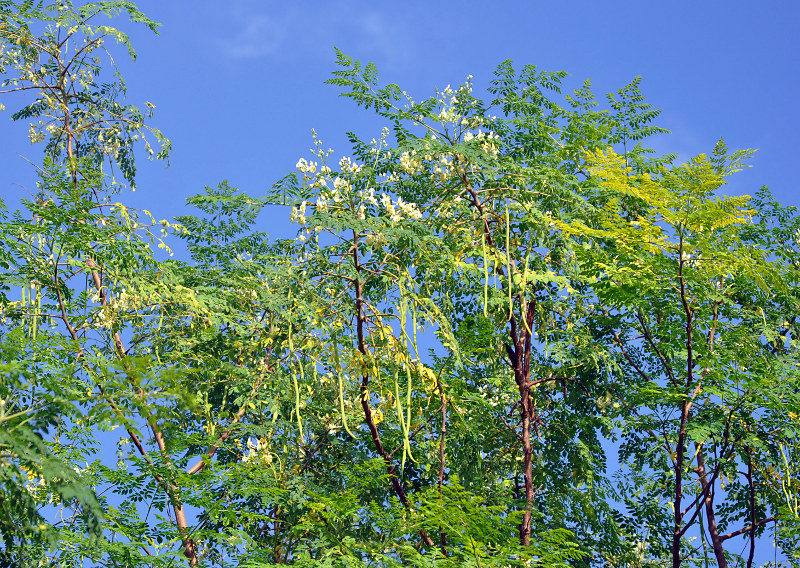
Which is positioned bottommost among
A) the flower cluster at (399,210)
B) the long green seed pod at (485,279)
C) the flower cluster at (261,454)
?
the flower cluster at (261,454)

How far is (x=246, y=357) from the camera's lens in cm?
913

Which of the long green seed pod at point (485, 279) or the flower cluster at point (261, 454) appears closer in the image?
the long green seed pod at point (485, 279)

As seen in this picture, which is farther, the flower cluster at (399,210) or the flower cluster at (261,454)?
the flower cluster at (261,454)

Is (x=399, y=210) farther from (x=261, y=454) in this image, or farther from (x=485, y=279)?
(x=261, y=454)

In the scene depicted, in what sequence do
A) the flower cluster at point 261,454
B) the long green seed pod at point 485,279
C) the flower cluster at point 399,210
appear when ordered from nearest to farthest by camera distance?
1. the long green seed pod at point 485,279
2. the flower cluster at point 399,210
3. the flower cluster at point 261,454

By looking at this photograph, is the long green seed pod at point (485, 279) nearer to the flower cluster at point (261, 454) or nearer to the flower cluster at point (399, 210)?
the flower cluster at point (399, 210)

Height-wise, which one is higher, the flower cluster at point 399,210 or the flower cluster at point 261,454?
the flower cluster at point 399,210

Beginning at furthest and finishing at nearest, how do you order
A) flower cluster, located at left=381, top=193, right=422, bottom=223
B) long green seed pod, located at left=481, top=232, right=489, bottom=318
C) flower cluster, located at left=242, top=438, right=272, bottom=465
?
flower cluster, located at left=242, top=438, right=272, bottom=465 → flower cluster, located at left=381, top=193, right=422, bottom=223 → long green seed pod, located at left=481, top=232, right=489, bottom=318

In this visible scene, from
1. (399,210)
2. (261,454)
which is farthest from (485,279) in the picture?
(261,454)

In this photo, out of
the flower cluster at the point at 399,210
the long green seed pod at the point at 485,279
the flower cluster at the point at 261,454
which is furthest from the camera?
the flower cluster at the point at 261,454

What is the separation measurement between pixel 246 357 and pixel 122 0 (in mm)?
5284

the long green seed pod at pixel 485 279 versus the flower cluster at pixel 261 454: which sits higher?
the long green seed pod at pixel 485 279

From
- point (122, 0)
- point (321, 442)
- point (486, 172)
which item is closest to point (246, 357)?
point (321, 442)

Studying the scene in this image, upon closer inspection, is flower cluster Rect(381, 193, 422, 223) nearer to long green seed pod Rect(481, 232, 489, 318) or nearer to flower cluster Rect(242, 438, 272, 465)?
long green seed pod Rect(481, 232, 489, 318)
